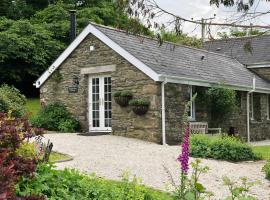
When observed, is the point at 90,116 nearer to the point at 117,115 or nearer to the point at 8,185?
the point at 117,115

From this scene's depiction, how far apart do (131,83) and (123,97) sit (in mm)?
606

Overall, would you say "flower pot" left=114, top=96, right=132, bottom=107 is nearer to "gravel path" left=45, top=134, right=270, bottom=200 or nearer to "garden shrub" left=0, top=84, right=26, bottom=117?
"gravel path" left=45, top=134, right=270, bottom=200

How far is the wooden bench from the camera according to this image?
18922mm

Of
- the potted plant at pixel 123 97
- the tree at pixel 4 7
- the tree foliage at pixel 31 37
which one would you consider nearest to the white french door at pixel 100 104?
the potted plant at pixel 123 97

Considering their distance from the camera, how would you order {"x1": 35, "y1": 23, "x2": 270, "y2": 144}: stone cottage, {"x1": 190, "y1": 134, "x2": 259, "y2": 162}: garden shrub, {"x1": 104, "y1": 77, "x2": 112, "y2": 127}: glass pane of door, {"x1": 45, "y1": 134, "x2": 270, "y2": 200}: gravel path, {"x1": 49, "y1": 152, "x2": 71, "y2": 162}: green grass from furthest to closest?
{"x1": 104, "y1": 77, "x2": 112, "y2": 127}: glass pane of door < {"x1": 35, "y1": 23, "x2": 270, "y2": 144}: stone cottage < {"x1": 190, "y1": 134, "x2": 259, "y2": 162}: garden shrub < {"x1": 49, "y1": 152, "x2": 71, "y2": 162}: green grass < {"x1": 45, "y1": 134, "x2": 270, "y2": 200}: gravel path

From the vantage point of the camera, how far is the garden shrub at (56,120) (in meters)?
19.6

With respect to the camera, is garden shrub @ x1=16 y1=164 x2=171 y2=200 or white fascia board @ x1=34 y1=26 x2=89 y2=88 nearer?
garden shrub @ x1=16 y1=164 x2=171 y2=200

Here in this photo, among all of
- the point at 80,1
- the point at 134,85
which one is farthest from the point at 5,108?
the point at 80,1

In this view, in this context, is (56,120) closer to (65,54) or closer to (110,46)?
(65,54)

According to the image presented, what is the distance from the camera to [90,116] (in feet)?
64.9

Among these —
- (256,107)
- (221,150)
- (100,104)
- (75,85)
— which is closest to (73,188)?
(221,150)

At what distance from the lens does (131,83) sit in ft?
59.4

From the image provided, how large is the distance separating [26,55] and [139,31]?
24.7 metres

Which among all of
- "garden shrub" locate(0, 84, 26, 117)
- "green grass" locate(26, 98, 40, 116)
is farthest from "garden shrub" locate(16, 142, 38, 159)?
"green grass" locate(26, 98, 40, 116)
